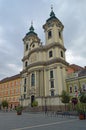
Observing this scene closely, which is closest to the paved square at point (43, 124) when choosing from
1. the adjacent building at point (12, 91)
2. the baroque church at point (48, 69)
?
the baroque church at point (48, 69)

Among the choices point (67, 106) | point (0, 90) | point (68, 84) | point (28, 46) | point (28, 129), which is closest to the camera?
point (28, 129)

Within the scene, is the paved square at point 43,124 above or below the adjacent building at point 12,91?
below

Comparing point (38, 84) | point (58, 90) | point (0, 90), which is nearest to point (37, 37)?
Result: point (38, 84)

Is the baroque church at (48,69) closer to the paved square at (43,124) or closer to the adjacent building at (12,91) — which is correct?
the adjacent building at (12,91)

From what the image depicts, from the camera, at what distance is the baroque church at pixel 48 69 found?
43969 millimetres

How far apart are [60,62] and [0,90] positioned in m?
46.8

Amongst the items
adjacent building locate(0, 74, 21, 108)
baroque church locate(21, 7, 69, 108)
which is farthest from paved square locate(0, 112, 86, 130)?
adjacent building locate(0, 74, 21, 108)

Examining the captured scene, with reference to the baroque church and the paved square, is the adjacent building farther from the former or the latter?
the paved square

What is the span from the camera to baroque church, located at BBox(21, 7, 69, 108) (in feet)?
144

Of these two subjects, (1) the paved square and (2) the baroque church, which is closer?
(1) the paved square

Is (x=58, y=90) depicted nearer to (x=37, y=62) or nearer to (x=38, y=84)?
(x=38, y=84)

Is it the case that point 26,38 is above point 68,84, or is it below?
above

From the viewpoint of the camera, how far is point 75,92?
41906 mm

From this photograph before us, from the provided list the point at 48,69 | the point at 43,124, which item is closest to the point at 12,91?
the point at 48,69
